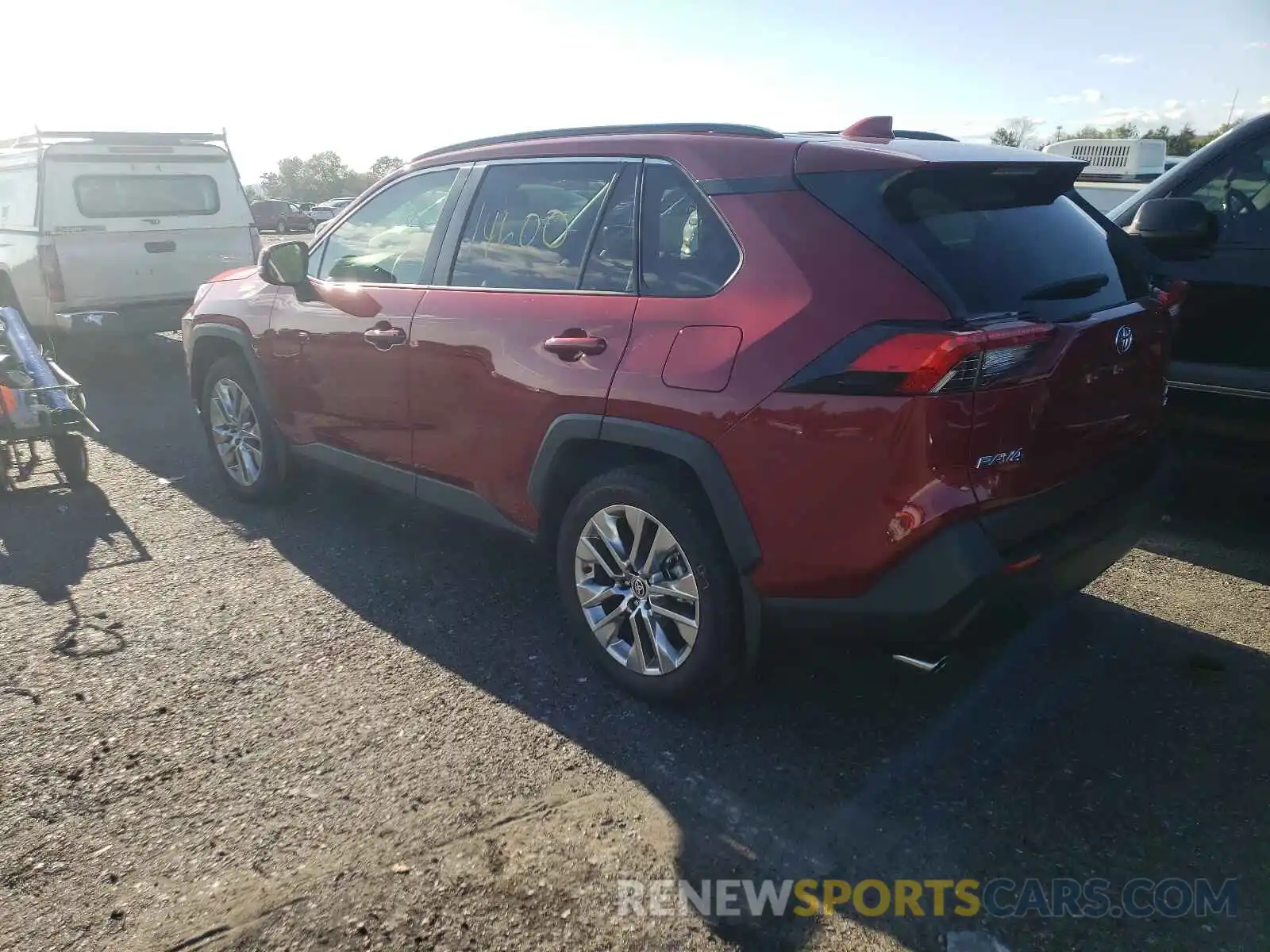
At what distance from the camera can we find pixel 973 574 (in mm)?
2367

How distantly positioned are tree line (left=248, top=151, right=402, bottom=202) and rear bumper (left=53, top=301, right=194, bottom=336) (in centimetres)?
5255

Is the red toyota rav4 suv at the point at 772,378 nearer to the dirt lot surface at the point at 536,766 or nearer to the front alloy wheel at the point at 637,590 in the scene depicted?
the front alloy wheel at the point at 637,590

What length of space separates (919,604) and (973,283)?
0.86m

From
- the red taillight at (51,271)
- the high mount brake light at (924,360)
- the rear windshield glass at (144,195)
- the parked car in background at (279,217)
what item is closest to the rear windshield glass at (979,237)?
the high mount brake light at (924,360)

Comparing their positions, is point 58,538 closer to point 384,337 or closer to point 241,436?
point 241,436

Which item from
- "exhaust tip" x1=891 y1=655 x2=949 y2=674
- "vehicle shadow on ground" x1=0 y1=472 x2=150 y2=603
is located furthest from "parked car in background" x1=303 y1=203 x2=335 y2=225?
"exhaust tip" x1=891 y1=655 x2=949 y2=674

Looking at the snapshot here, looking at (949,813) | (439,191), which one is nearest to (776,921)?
(949,813)

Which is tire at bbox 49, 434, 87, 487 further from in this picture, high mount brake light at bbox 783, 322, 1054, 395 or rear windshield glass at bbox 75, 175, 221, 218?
high mount brake light at bbox 783, 322, 1054, 395

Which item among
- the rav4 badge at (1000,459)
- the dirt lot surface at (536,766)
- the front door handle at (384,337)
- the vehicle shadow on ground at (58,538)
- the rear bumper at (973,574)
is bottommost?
the dirt lot surface at (536,766)

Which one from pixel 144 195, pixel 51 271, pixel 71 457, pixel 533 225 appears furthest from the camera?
pixel 144 195

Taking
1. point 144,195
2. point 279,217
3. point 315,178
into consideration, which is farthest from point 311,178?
point 144,195

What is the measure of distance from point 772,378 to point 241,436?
3574mm

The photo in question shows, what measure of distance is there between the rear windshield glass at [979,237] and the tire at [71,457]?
4.72 meters

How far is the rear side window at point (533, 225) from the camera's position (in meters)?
3.27
